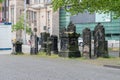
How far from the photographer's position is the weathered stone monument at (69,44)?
106ft

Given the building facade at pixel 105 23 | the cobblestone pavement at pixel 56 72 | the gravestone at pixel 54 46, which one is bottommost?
the cobblestone pavement at pixel 56 72

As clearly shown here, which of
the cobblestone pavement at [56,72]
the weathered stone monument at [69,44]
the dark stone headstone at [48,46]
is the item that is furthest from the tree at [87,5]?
the cobblestone pavement at [56,72]

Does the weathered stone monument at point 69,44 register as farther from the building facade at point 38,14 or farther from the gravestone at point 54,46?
the building facade at point 38,14

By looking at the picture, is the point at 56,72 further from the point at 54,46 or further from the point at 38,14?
the point at 38,14

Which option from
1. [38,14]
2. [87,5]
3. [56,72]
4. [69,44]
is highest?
[38,14]

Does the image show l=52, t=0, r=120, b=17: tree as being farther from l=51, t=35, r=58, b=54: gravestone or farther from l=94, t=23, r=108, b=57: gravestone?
l=51, t=35, r=58, b=54: gravestone

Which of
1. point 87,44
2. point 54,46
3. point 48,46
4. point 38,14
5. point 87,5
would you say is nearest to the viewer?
point 87,5

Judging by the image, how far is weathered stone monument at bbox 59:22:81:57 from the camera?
3222 centimetres

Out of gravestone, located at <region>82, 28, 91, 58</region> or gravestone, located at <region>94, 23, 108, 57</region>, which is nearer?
gravestone, located at <region>82, 28, 91, 58</region>

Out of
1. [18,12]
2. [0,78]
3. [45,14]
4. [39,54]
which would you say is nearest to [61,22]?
[45,14]

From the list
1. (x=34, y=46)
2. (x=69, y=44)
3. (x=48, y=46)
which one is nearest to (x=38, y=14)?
(x=34, y=46)

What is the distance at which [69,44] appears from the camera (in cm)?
3256

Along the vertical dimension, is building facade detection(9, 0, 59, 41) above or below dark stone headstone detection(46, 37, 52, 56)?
above

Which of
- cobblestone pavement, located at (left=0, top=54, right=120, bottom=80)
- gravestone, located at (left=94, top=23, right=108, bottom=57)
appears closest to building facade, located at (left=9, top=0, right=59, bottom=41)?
gravestone, located at (left=94, top=23, right=108, bottom=57)
